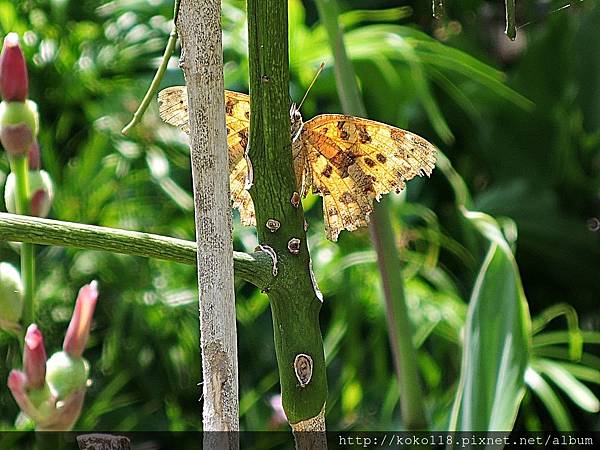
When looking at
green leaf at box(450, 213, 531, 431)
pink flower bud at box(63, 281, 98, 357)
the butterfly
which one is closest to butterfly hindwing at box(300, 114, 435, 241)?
the butterfly

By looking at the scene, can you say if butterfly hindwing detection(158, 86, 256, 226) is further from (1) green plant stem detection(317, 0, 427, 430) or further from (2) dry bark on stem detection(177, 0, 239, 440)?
(1) green plant stem detection(317, 0, 427, 430)

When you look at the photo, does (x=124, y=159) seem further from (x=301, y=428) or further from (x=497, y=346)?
(x=301, y=428)

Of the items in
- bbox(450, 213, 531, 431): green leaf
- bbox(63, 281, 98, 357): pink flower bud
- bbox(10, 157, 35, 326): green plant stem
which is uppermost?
bbox(10, 157, 35, 326): green plant stem

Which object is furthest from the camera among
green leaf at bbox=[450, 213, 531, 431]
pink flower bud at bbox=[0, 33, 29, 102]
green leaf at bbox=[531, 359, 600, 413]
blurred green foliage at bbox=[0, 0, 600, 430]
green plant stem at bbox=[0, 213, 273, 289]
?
blurred green foliage at bbox=[0, 0, 600, 430]

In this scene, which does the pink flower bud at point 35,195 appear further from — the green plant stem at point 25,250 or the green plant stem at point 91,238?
the green plant stem at point 91,238

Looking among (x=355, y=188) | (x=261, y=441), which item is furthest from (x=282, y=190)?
(x=261, y=441)
